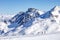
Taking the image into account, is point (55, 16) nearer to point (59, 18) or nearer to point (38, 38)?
point (59, 18)

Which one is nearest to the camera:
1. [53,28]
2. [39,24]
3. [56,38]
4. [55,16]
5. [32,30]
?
[56,38]

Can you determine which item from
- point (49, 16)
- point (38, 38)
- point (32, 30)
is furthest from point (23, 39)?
point (49, 16)

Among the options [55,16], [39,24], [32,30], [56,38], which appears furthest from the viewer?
[55,16]

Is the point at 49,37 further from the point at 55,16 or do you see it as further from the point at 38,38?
the point at 55,16

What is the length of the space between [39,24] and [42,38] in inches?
4641

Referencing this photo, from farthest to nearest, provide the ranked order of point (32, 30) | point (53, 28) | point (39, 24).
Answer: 1. point (39, 24)
2. point (32, 30)
3. point (53, 28)

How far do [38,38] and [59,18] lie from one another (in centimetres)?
13540

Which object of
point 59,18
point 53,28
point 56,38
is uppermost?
point 59,18

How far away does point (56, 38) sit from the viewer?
63.0 m

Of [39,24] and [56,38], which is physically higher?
[39,24]

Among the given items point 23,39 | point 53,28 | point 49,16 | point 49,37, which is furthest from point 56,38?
point 49,16

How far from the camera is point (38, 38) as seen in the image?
64.3 metres

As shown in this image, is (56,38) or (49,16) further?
(49,16)

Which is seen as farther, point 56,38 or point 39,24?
point 39,24
